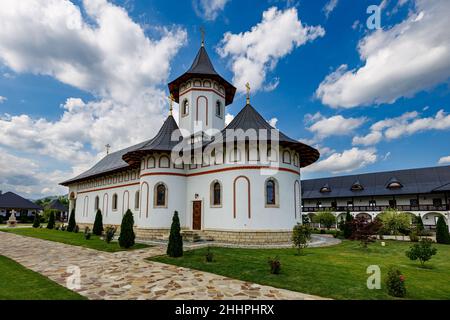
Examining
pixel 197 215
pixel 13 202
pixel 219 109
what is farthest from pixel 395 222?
pixel 13 202

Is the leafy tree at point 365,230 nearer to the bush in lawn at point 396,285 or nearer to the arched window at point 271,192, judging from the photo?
the arched window at point 271,192

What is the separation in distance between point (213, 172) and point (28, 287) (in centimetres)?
1104

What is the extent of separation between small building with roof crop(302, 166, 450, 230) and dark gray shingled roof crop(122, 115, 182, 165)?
19.5 metres

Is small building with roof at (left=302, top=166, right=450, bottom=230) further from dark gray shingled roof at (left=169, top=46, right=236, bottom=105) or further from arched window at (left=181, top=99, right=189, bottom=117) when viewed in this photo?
arched window at (left=181, top=99, right=189, bottom=117)

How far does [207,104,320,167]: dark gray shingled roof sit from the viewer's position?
1577 cm

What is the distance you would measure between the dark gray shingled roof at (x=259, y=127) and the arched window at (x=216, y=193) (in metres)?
2.92

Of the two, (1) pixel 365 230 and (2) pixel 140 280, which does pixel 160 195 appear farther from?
(1) pixel 365 230

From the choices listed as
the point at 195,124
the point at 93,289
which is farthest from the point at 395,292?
the point at 195,124

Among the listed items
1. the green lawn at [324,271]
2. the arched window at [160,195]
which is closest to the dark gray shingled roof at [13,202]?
the arched window at [160,195]

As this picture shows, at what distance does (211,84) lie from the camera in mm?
20891

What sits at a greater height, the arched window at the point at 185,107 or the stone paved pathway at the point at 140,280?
the arched window at the point at 185,107

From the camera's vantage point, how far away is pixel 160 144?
731 inches

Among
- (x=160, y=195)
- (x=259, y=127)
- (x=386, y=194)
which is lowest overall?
(x=160, y=195)

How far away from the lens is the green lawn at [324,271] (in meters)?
6.62
